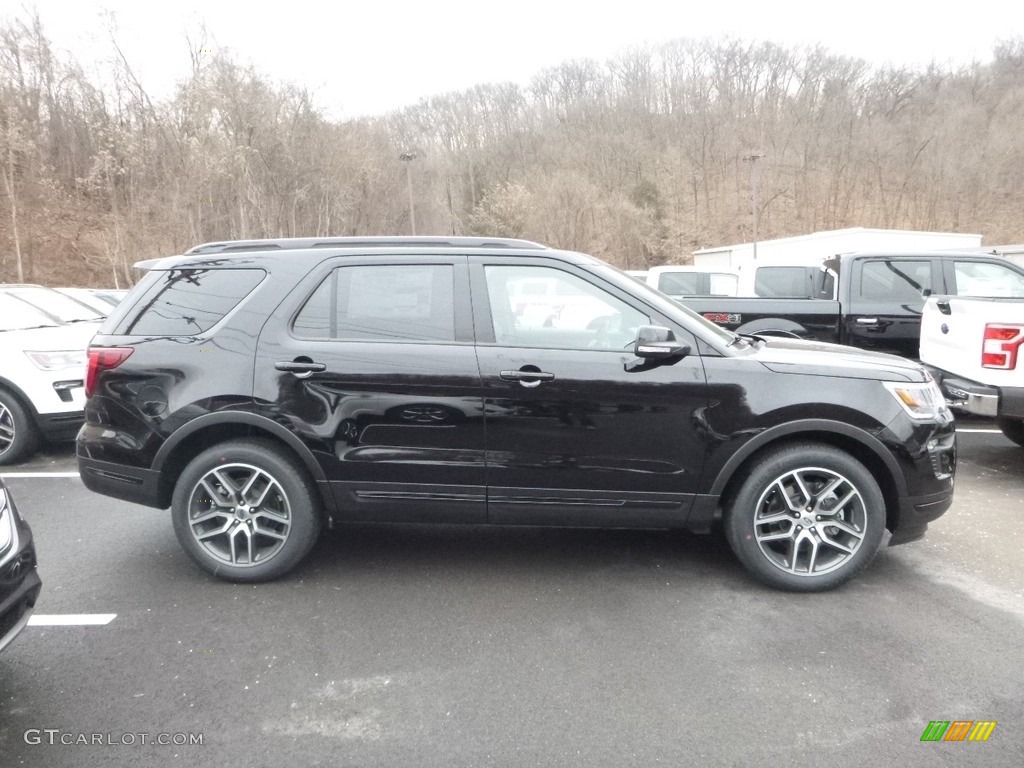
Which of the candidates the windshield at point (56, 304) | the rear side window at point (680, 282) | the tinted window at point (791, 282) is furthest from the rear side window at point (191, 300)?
the rear side window at point (680, 282)

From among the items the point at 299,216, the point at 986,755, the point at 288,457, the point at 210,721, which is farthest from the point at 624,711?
the point at 299,216

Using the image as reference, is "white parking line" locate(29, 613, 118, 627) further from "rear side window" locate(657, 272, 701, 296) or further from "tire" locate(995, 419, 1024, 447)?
"rear side window" locate(657, 272, 701, 296)

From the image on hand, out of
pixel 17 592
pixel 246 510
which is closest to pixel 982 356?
pixel 246 510

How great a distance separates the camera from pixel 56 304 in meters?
7.78

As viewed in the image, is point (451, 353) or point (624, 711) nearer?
point (624, 711)

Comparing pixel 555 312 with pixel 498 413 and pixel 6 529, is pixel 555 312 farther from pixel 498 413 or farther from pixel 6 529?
pixel 6 529

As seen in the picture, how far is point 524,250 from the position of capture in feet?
12.5

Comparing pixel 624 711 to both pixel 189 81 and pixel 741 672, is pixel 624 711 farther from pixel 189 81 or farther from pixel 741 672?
pixel 189 81

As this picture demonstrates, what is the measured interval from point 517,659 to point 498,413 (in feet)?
4.03

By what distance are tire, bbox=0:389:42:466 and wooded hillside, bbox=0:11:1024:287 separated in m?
27.4

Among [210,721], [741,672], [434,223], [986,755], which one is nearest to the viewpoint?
[986,755]

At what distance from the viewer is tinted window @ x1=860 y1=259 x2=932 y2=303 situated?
852cm

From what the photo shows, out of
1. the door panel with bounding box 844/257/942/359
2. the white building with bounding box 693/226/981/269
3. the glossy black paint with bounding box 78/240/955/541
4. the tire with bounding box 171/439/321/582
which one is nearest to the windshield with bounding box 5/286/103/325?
the glossy black paint with bounding box 78/240/955/541

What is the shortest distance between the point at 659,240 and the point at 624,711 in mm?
59654
